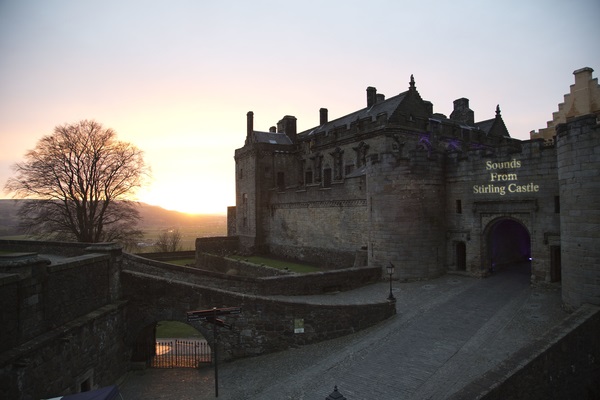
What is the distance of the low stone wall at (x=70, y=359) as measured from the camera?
8466 mm

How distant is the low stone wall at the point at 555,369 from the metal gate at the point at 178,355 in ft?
32.9

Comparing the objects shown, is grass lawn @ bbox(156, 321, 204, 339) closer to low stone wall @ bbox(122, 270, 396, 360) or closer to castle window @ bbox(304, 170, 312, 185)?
low stone wall @ bbox(122, 270, 396, 360)

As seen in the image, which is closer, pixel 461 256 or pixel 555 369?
pixel 555 369

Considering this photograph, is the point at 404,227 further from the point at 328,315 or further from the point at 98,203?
the point at 98,203

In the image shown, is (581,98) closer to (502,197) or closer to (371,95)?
(502,197)

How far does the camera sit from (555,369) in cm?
941

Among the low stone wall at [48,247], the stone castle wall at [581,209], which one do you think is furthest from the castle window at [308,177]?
the stone castle wall at [581,209]

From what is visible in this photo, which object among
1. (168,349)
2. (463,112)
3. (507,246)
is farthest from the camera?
(463,112)

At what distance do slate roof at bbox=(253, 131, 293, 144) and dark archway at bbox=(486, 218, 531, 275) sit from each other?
23651 mm

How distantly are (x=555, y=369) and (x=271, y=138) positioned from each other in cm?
3305

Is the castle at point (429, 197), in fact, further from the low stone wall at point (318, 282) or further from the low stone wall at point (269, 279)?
the low stone wall at point (269, 279)

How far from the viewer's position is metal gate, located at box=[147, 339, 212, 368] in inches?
598

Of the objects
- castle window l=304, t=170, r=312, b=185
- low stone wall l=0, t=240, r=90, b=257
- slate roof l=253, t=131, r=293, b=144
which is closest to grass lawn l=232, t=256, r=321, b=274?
castle window l=304, t=170, r=312, b=185

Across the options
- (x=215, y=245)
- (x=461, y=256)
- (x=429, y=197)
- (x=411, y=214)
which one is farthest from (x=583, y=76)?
(x=215, y=245)
